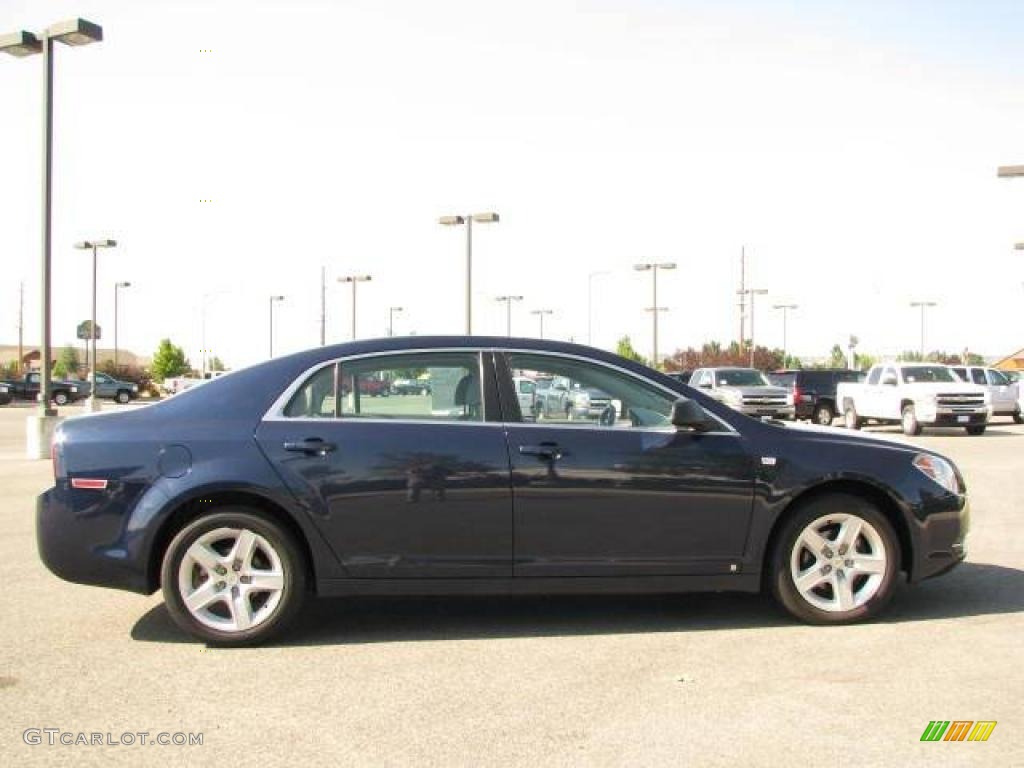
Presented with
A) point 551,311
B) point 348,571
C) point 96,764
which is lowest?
point 96,764

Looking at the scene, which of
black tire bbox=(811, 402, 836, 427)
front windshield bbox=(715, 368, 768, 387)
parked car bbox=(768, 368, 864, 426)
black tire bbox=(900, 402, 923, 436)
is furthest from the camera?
black tire bbox=(811, 402, 836, 427)

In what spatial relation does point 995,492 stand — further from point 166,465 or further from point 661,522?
point 166,465

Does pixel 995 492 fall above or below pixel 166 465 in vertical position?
below

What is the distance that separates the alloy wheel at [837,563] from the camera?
5508 millimetres

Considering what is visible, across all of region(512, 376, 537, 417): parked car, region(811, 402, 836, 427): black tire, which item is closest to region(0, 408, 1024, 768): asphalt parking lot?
region(512, 376, 537, 417): parked car

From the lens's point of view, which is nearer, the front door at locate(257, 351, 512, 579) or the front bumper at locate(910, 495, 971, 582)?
the front door at locate(257, 351, 512, 579)

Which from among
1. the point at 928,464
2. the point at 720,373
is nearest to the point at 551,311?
the point at 720,373

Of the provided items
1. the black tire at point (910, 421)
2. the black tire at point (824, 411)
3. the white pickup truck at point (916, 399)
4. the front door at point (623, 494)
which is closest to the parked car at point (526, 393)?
the front door at point (623, 494)

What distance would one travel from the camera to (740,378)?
27734 mm

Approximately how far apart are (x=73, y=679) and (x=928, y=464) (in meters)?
4.63

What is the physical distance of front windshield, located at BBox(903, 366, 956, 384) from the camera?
25.5 metres

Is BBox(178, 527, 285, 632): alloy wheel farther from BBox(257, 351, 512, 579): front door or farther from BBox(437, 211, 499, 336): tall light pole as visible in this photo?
BBox(437, 211, 499, 336): tall light pole

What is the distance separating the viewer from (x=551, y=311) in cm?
8131

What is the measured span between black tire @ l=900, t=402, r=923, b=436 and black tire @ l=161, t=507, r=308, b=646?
74.1 feet
